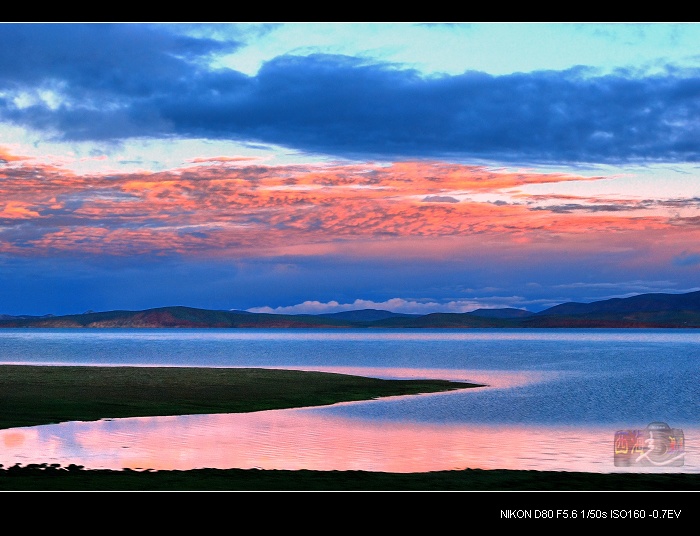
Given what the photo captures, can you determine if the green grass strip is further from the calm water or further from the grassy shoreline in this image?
the calm water

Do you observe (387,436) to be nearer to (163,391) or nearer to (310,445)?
(310,445)

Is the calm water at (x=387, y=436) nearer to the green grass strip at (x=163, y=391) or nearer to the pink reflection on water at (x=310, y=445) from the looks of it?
the pink reflection on water at (x=310, y=445)

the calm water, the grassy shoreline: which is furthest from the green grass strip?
the calm water

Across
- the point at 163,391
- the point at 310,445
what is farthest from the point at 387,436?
the point at 163,391

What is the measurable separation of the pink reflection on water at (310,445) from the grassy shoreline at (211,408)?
2007 millimetres

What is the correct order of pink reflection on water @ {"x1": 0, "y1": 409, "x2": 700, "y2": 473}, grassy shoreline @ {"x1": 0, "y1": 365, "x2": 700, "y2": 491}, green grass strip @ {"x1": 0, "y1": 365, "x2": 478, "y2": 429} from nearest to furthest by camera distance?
grassy shoreline @ {"x1": 0, "y1": 365, "x2": 700, "y2": 491} → pink reflection on water @ {"x1": 0, "y1": 409, "x2": 700, "y2": 473} → green grass strip @ {"x1": 0, "y1": 365, "x2": 478, "y2": 429}

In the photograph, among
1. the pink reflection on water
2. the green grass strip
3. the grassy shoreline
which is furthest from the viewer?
the green grass strip

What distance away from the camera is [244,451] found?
31.1 metres

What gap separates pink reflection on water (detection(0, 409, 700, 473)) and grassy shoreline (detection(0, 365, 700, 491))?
79.0 inches

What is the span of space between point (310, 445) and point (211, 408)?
50.6ft

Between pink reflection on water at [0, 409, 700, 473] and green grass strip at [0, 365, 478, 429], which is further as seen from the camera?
green grass strip at [0, 365, 478, 429]

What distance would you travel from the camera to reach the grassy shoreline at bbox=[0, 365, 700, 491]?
23578 millimetres

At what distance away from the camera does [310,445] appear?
1286 inches

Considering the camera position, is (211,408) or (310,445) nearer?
(310,445)
